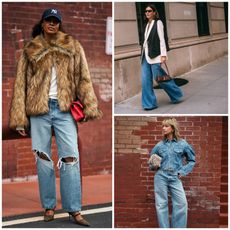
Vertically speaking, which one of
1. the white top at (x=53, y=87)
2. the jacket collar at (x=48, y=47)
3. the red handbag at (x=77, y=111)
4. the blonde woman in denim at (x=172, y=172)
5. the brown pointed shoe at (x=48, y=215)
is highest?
the jacket collar at (x=48, y=47)

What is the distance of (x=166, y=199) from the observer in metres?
6.14

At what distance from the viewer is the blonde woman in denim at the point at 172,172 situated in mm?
6074

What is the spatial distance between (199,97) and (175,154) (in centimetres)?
74

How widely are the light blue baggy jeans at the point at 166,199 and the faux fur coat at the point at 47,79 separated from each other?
0.89 m

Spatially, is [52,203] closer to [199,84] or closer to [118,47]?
[118,47]

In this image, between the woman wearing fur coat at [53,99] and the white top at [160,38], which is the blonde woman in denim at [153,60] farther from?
the woman wearing fur coat at [53,99]

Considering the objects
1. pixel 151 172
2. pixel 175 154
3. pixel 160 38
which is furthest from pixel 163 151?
pixel 160 38

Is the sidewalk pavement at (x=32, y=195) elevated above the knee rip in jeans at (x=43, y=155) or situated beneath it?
situated beneath


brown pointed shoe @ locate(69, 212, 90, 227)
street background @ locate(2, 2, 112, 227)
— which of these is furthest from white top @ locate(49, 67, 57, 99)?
street background @ locate(2, 2, 112, 227)

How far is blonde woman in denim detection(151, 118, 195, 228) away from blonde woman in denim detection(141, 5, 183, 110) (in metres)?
0.33

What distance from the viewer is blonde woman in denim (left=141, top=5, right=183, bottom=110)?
243 inches

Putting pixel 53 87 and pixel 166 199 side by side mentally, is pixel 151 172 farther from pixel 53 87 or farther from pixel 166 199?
pixel 53 87

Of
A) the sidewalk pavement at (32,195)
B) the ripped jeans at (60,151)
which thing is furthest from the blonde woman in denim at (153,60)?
the sidewalk pavement at (32,195)

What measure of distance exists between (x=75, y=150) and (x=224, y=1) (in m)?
1.95
